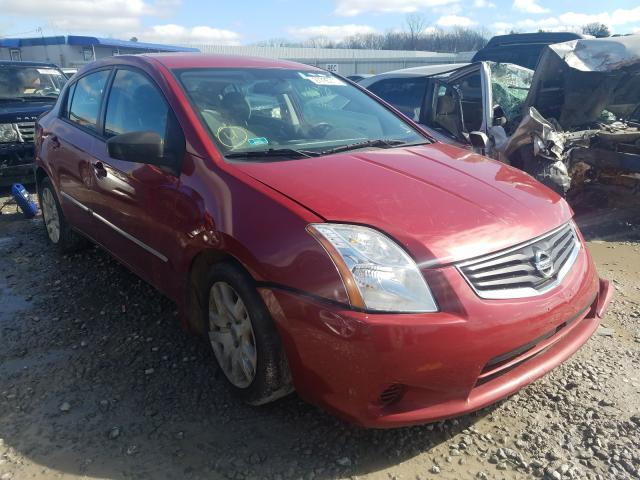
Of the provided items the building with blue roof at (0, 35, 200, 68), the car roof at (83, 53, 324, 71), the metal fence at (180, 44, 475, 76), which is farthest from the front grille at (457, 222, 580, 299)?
the metal fence at (180, 44, 475, 76)

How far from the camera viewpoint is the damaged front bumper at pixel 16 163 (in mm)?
6742

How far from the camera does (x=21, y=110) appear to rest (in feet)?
A: 23.8

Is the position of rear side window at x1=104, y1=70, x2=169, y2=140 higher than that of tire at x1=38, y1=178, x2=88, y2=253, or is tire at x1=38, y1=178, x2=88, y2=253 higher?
rear side window at x1=104, y1=70, x2=169, y2=140

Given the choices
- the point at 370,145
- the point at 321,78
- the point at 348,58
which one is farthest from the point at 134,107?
the point at 348,58

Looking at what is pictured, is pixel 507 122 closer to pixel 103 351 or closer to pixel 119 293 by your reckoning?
A: pixel 119 293

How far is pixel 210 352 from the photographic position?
10.2 feet

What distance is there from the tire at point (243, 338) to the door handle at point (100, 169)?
4.31 feet

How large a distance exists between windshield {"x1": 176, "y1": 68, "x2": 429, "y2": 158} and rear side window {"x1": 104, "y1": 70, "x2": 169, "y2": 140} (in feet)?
0.69

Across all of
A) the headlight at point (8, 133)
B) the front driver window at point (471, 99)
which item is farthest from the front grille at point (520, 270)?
the headlight at point (8, 133)

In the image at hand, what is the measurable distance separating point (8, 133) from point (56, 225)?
2999mm

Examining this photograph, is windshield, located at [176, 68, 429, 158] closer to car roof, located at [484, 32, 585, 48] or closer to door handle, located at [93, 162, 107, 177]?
door handle, located at [93, 162, 107, 177]

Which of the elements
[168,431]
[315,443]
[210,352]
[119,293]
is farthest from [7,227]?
[315,443]

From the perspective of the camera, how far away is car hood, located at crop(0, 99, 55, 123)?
6988 mm

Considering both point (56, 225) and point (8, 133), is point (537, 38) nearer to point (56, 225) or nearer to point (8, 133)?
point (56, 225)
